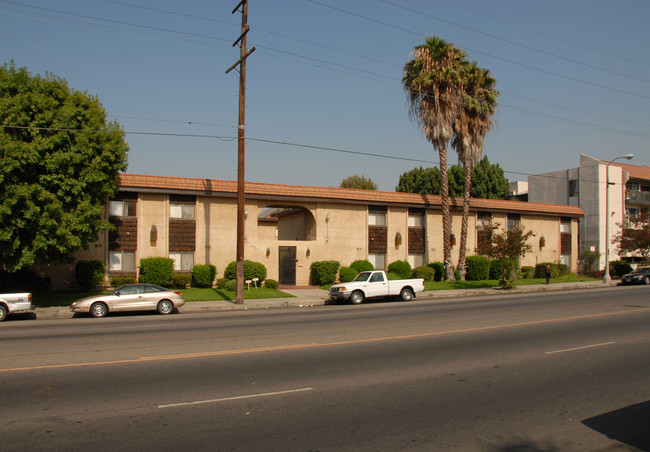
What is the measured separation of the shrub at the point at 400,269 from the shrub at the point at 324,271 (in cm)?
395

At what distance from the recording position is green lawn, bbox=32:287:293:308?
22.7 m

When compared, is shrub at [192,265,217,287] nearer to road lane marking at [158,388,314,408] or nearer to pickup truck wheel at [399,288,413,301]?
pickup truck wheel at [399,288,413,301]

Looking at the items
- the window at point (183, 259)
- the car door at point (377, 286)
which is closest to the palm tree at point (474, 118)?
the car door at point (377, 286)

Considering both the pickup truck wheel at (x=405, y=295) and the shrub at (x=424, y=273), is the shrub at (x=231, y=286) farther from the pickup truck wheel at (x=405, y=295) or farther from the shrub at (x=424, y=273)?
the shrub at (x=424, y=273)

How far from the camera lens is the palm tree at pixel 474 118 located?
32.8 metres

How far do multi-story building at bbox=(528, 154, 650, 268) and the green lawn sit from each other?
30760mm

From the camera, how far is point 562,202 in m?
51.4

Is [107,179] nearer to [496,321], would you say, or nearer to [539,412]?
[496,321]

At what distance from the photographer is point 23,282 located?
24.4 meters

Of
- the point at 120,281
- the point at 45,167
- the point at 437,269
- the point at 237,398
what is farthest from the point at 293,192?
the point at 237,398

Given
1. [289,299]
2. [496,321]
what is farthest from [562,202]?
[496,321]

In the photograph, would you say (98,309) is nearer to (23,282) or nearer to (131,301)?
(131,301)

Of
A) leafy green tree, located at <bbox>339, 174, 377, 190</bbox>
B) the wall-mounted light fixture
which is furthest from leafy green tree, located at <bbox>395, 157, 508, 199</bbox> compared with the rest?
the wall-mounted light fixture

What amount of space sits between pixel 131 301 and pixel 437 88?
72.9 ft
